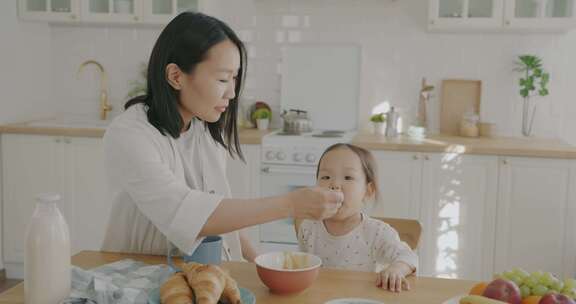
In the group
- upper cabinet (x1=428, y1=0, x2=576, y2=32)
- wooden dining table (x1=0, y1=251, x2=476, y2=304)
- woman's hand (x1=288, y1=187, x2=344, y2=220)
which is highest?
upper cabinet (x1=428, y1=0, x2=576, y2=32)

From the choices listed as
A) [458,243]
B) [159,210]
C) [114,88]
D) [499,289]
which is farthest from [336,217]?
[114,88]

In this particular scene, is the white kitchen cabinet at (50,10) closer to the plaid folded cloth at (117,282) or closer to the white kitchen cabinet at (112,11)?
the white kitchen cabinet at (112,11)

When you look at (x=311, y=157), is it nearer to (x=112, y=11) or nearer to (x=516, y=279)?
(x=112, y=11)

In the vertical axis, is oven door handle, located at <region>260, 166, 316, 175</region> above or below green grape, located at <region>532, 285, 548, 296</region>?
below

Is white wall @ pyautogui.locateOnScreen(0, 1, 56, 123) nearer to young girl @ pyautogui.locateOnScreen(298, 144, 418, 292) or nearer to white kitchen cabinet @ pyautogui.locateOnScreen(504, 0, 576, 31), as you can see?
young girl @ pyautogui.locateOnScreen(298, 144, 418, 292)

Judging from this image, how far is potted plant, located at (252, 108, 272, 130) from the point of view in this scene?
14.2 feet

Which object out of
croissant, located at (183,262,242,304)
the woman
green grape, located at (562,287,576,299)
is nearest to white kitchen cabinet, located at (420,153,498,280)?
the woman

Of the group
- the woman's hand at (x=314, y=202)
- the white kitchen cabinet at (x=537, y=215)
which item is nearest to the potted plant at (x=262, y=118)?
the white kitchen cabinet at (x=537, y=215)

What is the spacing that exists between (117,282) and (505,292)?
84 cm

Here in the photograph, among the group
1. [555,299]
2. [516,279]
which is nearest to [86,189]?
[516,279]

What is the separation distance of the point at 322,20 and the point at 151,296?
11.0ft

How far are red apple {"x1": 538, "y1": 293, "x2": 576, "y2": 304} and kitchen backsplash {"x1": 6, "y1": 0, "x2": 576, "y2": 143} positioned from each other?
3.22m

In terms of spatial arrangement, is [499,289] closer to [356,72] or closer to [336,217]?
[336,217]

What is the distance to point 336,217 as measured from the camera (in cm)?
204
